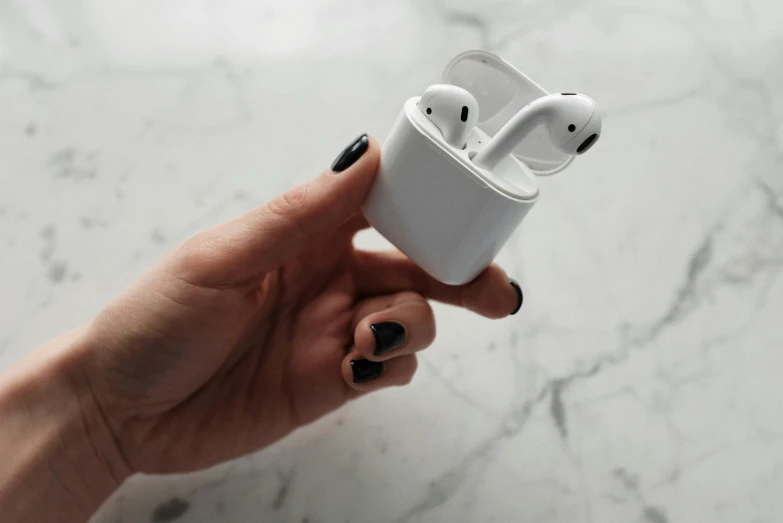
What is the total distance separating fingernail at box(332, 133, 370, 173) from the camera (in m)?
0.47

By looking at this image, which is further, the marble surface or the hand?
the marble surface

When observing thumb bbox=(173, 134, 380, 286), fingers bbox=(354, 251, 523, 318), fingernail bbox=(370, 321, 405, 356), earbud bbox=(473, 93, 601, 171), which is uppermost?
earbud bbox=(473, 93, 601, 171)

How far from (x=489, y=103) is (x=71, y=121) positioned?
401 mm

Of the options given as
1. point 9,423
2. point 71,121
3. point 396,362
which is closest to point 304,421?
point 396,362

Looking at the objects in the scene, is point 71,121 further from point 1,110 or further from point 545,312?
point 545,312

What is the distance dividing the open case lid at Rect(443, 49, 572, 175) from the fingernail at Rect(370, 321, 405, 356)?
154 mm

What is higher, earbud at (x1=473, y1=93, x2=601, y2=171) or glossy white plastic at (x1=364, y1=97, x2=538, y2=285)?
earbud at (x1=473, y1=93, x2=601, y2=171)

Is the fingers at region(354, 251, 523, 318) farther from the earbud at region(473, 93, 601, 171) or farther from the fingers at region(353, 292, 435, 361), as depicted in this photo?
the earbud at region(473, 93, 601, 171)

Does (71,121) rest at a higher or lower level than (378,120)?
lower

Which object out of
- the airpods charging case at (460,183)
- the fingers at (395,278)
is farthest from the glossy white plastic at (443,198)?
the fingers at (395,278)

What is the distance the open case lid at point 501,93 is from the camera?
1.57ft

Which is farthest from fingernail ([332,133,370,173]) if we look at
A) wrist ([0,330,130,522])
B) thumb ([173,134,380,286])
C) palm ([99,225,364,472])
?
wrist ([0,330,130,522])

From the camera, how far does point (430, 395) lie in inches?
23.6

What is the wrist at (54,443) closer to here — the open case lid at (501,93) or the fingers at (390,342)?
the fingers at (390,342)
